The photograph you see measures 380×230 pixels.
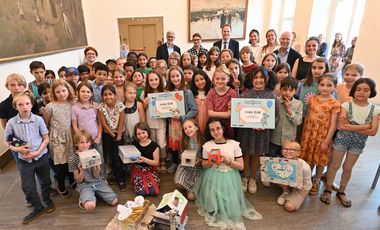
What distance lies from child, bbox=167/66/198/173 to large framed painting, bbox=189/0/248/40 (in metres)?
6.01

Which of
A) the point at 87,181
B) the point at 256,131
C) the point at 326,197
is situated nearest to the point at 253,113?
the point at 256,131

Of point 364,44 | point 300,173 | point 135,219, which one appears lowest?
point 135,219

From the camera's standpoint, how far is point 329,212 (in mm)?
2324

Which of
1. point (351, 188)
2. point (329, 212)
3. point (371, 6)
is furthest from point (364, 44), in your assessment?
point (329, 212)

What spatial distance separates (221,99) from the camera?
2504 millimetres

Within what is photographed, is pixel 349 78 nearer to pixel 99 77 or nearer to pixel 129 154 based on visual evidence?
pixel 129 154

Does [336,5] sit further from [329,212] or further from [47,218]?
[47,218]

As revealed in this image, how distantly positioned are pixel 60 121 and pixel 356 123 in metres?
2.97

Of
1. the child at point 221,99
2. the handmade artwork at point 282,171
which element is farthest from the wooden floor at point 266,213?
the child at point 221,99

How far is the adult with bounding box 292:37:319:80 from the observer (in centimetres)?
292

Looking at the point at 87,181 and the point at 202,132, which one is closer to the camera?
the point at 87,181

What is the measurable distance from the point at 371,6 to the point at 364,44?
31.6 inches

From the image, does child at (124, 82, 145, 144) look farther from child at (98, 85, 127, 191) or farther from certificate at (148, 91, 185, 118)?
certificate at (148, 91, 185, 118)

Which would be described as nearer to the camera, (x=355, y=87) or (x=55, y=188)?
(x=355, y=87)
